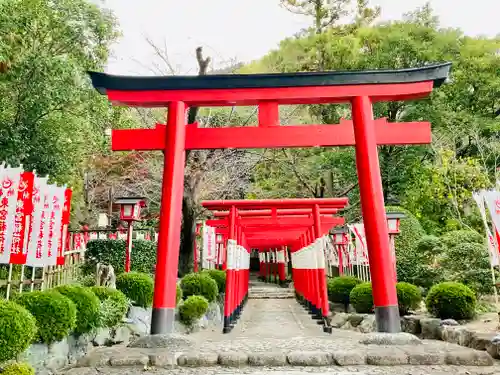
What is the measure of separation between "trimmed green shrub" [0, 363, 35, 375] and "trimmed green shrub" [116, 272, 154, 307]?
6846 mm

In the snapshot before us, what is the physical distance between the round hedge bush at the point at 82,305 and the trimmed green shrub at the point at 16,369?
222 centimetres

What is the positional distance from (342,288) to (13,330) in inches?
530

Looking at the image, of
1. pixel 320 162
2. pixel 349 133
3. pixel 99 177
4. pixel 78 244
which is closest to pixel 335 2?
pixel 320 162

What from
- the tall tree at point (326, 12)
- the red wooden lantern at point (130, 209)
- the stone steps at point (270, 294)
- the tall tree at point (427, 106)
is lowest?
the stone steps at point (270, 294)

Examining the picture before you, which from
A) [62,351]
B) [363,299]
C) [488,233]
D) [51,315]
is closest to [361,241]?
[363,299]

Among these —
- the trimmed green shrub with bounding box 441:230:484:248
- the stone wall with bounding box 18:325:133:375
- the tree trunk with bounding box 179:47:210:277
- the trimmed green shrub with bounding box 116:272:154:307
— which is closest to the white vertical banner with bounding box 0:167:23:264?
the stone wall with bounding box 18:325:133:375

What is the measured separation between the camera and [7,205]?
283 inches

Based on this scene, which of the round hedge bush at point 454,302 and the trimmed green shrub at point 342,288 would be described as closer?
the round hedge bush at point 454,302

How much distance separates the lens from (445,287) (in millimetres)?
10633

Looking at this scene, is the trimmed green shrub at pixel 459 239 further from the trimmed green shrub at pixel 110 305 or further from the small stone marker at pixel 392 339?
the trimmed green shrub at pixel 110 305

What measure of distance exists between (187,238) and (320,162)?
904cm

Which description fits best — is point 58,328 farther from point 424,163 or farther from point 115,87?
point 424,163

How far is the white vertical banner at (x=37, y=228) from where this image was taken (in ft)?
24.8

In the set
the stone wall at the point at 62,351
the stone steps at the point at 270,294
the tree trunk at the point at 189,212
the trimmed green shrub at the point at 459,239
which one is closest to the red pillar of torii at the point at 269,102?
the stone wall at the point at 62,351
